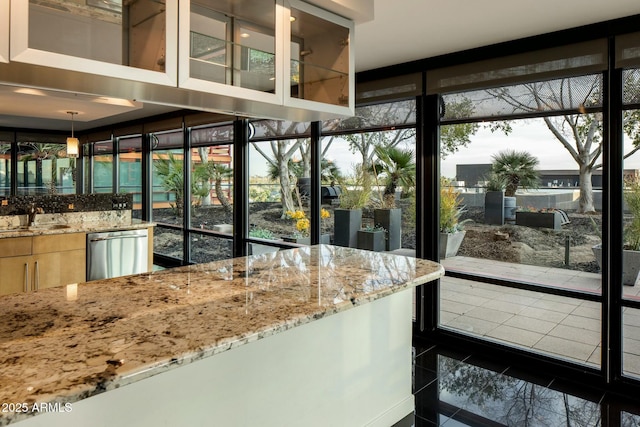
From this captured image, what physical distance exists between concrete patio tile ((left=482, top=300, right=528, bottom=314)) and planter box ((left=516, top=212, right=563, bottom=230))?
65 centimetres

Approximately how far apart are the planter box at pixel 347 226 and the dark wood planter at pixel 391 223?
0.67 ft

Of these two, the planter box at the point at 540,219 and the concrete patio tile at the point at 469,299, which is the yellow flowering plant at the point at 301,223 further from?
the planter box at the point at 540,219

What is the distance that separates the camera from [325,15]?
2.24m

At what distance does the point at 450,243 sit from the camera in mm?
3904

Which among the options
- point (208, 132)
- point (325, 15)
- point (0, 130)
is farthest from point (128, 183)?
point (325, 15)

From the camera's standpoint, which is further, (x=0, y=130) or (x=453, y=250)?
(x=0, y=130)

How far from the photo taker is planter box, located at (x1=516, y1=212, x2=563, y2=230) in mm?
3350

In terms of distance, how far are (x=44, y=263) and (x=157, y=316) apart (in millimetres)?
2975

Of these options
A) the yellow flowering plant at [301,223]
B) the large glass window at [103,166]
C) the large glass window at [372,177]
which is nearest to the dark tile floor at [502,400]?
the large glass window at [372,177]

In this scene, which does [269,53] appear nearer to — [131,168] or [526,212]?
[526,212]

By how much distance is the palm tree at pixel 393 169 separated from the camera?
407 centimetres

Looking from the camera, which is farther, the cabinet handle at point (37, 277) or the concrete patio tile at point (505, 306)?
the cabinet handle at point (37, 277)

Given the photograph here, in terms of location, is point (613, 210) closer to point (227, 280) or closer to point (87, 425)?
point (227, 280)

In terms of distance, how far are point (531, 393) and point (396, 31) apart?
2.64 metres
